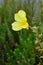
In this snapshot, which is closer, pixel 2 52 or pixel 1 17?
pixel 2 52

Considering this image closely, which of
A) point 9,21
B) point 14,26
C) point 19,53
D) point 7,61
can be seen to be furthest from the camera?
point 9,21

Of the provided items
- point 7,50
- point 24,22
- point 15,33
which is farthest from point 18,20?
point 15,33

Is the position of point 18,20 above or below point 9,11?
above

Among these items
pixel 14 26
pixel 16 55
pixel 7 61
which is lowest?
pixel 7 61

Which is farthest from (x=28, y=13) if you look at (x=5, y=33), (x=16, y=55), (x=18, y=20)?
(x=18, y=20)

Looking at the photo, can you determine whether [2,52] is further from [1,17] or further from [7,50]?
[1,17]

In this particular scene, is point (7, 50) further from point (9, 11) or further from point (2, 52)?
point (9, 11)

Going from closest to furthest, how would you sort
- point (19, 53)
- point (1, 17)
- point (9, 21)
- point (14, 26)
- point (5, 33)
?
point (14, 26) < point (19, 53) < point (5, 33) < point (9, 21) < point (1, 17)
